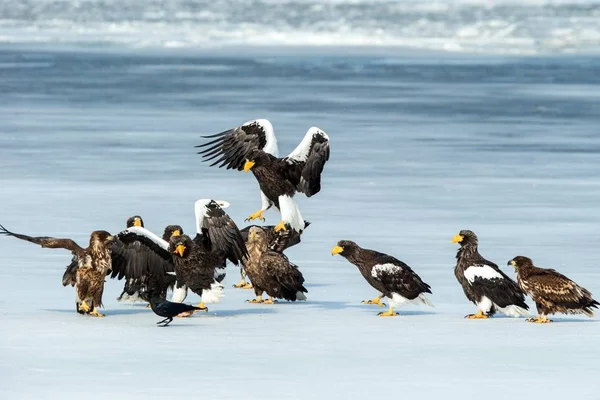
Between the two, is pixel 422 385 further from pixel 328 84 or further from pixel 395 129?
pixel 328 84

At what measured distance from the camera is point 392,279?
9.52 m

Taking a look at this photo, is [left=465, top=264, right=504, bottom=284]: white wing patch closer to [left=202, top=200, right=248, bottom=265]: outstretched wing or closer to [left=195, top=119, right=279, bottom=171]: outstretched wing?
[left=202, top=200, right=248, bottom=265]: outstretched wing

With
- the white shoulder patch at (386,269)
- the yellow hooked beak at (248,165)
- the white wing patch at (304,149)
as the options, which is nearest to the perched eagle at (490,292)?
the white shoulder patch at (386,269)

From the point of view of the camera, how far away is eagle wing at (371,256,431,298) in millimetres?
9477

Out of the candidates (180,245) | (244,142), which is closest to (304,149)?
(244,142)

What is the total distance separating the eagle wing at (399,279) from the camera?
31.1 ft

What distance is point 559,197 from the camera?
15383mm

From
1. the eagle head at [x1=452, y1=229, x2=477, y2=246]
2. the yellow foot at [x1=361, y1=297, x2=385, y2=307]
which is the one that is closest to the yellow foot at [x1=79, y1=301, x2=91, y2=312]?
the yellow foot at [x1=361, y1=297, x2=385, y2=307]

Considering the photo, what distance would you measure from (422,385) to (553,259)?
453 cm

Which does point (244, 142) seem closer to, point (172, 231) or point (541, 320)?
point (172, 231)

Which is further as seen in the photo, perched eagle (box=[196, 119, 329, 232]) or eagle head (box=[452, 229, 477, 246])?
perched eagle (box=[196, 119, 329, 232])

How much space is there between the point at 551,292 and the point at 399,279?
967mm

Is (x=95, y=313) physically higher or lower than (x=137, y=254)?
lower

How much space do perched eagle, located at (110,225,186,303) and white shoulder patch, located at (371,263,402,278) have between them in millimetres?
1216
